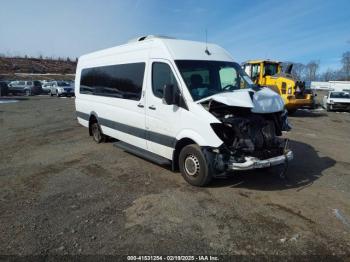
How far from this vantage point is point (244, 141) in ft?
18.4

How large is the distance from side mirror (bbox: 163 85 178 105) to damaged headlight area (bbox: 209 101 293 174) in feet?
2.35

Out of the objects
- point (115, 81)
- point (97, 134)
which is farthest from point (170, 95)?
point (97, 134)

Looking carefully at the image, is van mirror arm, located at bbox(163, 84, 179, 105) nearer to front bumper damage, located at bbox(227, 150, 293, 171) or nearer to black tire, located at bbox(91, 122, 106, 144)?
front bumper damage, located at bbox(227, 150, 293, 171)

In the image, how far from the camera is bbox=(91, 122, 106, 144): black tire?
9.62m

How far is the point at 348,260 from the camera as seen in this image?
146 inches


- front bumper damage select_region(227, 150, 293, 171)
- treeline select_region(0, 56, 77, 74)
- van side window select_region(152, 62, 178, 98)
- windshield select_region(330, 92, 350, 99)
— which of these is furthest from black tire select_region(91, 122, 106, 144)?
treeline select_region(0, 56, 77, 74)

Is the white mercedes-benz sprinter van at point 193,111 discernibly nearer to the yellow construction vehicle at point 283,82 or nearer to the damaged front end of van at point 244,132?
the damaged front end of van at point 244,132

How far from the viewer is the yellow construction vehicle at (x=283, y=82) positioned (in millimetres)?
17188

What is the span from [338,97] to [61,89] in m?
29.1

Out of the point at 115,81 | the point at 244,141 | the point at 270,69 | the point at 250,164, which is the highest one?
the point at 270,69

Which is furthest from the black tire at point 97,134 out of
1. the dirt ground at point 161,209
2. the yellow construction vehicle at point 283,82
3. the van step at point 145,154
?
the yellow construction vehicle at point 283,82

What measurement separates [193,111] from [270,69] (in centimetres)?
1428

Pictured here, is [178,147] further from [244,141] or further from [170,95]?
[244,141]

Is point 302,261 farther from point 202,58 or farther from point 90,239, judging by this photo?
point 202,58
